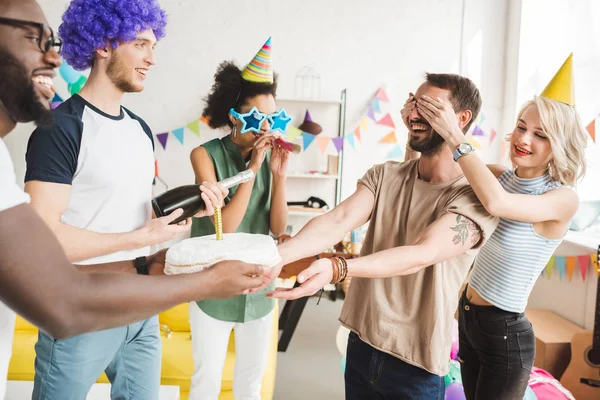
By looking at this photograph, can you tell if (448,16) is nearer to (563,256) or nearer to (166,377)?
(563,256)

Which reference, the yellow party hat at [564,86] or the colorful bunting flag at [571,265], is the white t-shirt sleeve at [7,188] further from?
the colorful bunting flag at [571,265]

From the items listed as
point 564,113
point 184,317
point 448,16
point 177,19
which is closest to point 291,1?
point 177,19

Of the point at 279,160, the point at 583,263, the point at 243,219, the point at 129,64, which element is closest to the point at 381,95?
the point at 583,263

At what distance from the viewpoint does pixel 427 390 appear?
4.44ft

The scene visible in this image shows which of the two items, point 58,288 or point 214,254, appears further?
point 214,254

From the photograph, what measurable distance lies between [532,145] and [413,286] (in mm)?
687

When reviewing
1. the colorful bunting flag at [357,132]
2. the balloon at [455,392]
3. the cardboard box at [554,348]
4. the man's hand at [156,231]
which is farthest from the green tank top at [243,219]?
the colorful bunting flag at [357,132]

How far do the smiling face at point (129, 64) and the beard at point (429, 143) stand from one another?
2.79ft

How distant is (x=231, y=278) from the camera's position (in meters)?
0.93

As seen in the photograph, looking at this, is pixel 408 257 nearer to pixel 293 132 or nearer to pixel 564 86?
pixel 564 86

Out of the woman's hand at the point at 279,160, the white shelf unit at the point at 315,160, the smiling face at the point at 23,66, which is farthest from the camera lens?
the white shelf unit at the point at 315,160

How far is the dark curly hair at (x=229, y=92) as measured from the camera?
6.82 feet

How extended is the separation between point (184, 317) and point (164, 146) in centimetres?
232

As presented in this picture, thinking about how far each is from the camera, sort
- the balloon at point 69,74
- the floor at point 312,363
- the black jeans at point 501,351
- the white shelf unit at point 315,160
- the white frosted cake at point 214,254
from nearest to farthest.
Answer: the white frosted cake at point 214,254 → the black jeans at point 501,351 → the floor at point 312,363 → the balloon at point 69,74 → the white shelf unit at point 315,160
